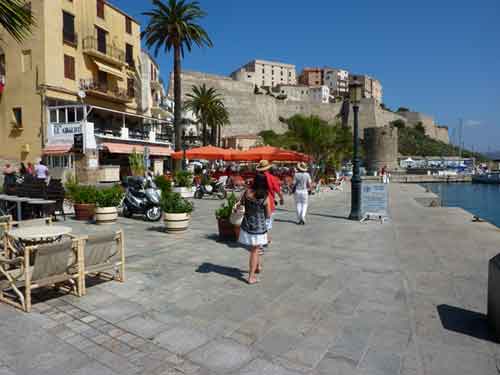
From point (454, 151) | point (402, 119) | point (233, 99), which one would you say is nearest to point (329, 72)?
point (402, 119)

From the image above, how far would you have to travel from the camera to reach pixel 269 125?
79.6 m

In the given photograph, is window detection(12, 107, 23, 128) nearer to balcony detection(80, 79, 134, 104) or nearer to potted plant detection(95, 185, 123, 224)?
balcony detection(80, 79, 134, 104)

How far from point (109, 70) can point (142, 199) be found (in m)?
19.7

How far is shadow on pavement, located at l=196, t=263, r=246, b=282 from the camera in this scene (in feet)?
16.2

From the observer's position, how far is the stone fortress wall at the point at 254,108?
232ft

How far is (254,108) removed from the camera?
247 ft

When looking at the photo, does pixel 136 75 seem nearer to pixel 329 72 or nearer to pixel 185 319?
pixel 185 319

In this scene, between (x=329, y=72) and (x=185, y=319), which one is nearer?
Answer: (x=185, y=319)

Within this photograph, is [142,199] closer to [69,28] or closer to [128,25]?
[69,28]

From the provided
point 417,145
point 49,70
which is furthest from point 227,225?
point 417,145

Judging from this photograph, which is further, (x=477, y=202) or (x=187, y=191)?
(x=477, y=202)

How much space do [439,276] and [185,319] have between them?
3672mm

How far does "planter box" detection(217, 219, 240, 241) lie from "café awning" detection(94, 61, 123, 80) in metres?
22.4

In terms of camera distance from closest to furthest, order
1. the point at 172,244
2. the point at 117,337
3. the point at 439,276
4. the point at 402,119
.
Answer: the point at 117,337, the point at 439,276, the point at 172,244, the point at 402,119
